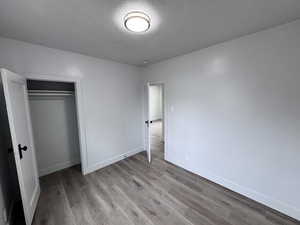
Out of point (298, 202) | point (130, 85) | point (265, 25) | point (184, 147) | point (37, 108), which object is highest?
point (265, 25)

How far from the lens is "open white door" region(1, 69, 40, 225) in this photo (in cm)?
146

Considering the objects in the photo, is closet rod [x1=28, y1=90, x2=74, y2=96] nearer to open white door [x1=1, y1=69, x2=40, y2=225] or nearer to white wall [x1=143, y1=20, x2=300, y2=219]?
open white door [x1=1, y1=69, x2=40, y2=225]

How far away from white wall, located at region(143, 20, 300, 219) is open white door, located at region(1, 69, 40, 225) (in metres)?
2.65

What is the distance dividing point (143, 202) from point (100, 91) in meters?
2.32

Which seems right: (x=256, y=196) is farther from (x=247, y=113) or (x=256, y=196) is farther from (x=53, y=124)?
(x=53, y=124)

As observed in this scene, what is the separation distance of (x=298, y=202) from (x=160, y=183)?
1.93 metres

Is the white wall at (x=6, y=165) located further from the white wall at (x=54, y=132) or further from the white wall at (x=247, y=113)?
the white wall at (x=247, y=113)

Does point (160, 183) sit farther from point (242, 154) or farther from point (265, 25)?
point (265, 25)

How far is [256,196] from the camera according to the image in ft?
6.50

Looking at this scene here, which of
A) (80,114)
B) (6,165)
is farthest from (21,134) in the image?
(80,114)

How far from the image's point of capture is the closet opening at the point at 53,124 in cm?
261

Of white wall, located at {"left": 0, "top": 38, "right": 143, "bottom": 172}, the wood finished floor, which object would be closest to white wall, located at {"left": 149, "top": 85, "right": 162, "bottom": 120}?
white wall, located at {"left": 0, "top": 38, "right": 143, "bottom": 172}

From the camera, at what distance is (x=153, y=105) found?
856cm

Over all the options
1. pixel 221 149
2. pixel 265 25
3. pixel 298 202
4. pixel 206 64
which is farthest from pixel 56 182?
pixel 265 25
